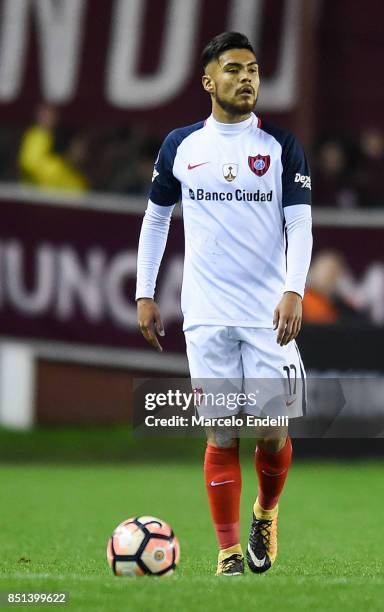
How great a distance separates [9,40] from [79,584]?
11248 millimetres

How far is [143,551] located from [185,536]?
2.73 m

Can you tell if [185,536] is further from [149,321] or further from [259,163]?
[259,163]

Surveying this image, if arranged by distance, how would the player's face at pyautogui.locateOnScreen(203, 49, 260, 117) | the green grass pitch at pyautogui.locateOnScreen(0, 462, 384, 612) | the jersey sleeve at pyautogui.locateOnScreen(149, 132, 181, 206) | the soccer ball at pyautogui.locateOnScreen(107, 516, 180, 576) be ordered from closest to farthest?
1. the green grass pitch at pyautogui.locateOnScreen(0, 462, 384, 612)
2. the soccer ball at pyautogui.locateOnScreen(107, 516, 180, 576)
3. the player's face at pyautogui.locateOnScreen(203, 49, 260, 117)
4. the jersey sleeve at pyautogui.locateOnScreen(149, 132, 181, 206)

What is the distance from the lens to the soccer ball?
→ 638cm

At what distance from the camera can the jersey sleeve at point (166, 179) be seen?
22.8 ft

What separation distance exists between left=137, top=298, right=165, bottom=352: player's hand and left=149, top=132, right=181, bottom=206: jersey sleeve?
47 centimetres

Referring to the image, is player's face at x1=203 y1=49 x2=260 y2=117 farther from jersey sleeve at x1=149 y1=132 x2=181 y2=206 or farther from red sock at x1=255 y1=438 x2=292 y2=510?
red sock at x1=255 y1=438 x2=292 y2=510

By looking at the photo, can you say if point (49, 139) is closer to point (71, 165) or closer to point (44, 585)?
point (71, 165)

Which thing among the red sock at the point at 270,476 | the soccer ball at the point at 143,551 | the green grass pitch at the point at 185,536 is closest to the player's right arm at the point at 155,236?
the red sock at the point at 270,476

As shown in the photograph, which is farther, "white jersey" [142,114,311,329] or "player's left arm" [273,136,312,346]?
"white jersey" [142,114,311,329]

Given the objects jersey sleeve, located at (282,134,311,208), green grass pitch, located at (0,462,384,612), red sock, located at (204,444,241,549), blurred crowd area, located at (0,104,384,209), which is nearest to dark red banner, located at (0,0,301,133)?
blurred crowd area, located at (0,104,384,209)

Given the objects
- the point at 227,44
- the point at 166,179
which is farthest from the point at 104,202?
the point at 227,44

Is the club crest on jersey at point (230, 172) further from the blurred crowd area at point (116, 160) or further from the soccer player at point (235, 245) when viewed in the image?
the blurred crowd area at point (116, 160)

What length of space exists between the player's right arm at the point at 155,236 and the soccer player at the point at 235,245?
0.04ft
